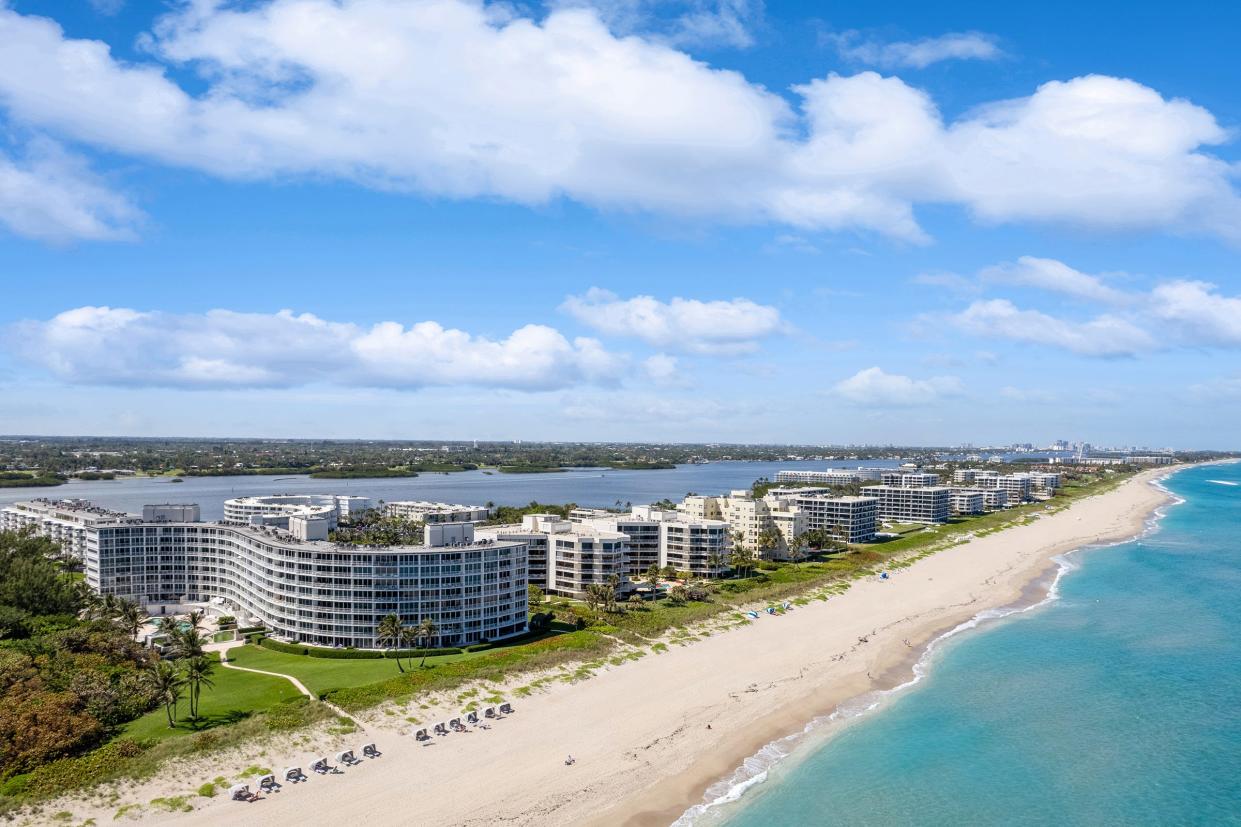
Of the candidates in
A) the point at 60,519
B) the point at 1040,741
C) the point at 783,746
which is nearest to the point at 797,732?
the point at 783,746

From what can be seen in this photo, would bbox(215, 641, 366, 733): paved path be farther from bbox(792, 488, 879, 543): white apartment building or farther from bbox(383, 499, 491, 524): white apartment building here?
bbox(792, 488, 879, 543): white apartment building

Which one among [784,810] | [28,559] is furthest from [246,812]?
[28,559]

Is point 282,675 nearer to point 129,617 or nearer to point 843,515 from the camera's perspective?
point 129,617

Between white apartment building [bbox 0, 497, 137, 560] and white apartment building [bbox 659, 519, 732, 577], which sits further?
white apartment building [bbox 0, 497, 137, 560]

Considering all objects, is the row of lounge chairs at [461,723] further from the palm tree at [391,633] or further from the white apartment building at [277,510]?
the white apartment building at [277,510]

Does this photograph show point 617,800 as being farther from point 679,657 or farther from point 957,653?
point 957,653

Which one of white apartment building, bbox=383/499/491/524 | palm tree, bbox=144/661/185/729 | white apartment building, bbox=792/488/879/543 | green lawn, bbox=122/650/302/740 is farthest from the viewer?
white apartment building, bbox=792/488/879/543

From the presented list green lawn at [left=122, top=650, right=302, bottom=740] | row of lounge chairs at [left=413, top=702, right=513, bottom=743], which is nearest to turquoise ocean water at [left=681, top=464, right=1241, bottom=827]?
row of lounge chairs at [left=413, top=702, right=513, bottom=743]
